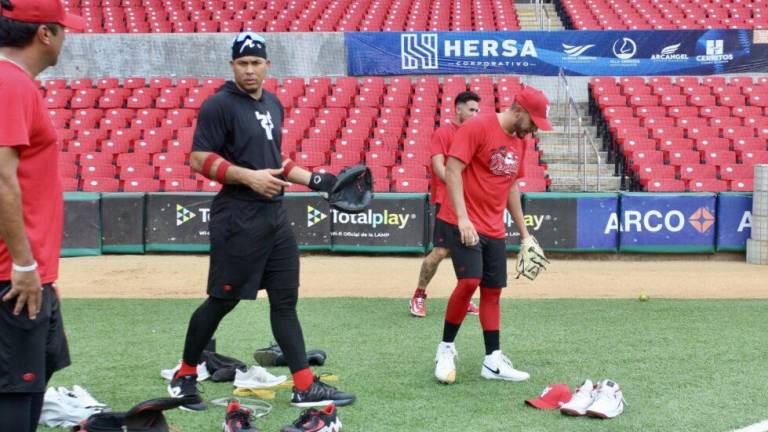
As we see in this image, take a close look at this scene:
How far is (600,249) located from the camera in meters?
12.7

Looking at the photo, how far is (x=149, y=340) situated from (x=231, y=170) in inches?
114

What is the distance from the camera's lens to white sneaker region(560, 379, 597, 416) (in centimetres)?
505

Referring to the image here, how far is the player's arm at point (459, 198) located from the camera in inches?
226

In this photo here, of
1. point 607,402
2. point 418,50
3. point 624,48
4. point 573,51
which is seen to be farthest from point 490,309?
point 624,48

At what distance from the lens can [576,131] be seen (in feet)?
57.5

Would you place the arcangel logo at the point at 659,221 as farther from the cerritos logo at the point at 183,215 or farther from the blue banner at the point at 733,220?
the cerritos logo at the point at 183,215

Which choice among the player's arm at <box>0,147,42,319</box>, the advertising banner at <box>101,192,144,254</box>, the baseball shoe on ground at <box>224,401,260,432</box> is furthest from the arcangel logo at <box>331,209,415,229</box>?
the player's arm at <box>0,147,42,319</box>

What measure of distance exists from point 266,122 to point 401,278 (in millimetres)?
6285

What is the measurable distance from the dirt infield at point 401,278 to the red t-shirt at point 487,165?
3944mm

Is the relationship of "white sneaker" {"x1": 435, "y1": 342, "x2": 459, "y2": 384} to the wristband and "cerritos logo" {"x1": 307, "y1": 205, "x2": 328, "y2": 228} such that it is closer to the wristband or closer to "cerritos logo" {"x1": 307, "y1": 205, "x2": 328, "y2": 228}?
the wristband

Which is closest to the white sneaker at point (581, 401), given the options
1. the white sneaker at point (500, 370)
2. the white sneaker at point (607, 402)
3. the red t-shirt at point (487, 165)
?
the white sneaker at point (607, 402)

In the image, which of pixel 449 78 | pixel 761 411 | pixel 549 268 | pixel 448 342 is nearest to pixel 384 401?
pixel 448 342

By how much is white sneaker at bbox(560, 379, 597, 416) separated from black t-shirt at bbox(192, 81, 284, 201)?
2.06 m

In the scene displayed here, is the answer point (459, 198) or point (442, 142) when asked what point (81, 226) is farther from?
point (459, 198)
